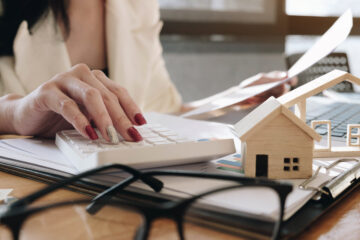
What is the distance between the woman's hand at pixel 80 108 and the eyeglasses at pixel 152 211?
115 mm

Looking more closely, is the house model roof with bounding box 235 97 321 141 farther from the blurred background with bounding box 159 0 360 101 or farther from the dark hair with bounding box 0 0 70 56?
the blurred background with bounding box 159 0 360 101

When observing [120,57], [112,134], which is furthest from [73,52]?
[112,134]

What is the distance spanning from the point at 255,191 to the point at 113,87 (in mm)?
266

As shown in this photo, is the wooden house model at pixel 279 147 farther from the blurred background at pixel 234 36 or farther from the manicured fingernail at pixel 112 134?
the blurred background at pixel 234 36

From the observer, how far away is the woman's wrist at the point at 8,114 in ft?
1.98

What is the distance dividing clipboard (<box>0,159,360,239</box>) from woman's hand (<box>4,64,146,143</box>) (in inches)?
2.6

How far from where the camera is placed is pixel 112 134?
0.42 metres

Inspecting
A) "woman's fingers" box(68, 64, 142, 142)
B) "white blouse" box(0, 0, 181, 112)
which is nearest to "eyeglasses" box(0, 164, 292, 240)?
"woman's fingers" box(68, 64, 142, 142)

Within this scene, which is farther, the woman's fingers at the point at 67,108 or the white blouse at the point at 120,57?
the white blouse at the point at 120,57

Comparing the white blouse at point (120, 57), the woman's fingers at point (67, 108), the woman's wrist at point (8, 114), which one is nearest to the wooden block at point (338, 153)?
the woman's fingers at point (67, 108)

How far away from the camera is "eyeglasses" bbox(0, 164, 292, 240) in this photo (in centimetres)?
24

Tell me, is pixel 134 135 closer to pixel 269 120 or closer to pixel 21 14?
pixel 269 120

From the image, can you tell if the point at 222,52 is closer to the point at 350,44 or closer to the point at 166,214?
the point at 350,44

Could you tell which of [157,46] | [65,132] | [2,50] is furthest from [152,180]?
[157,46]
